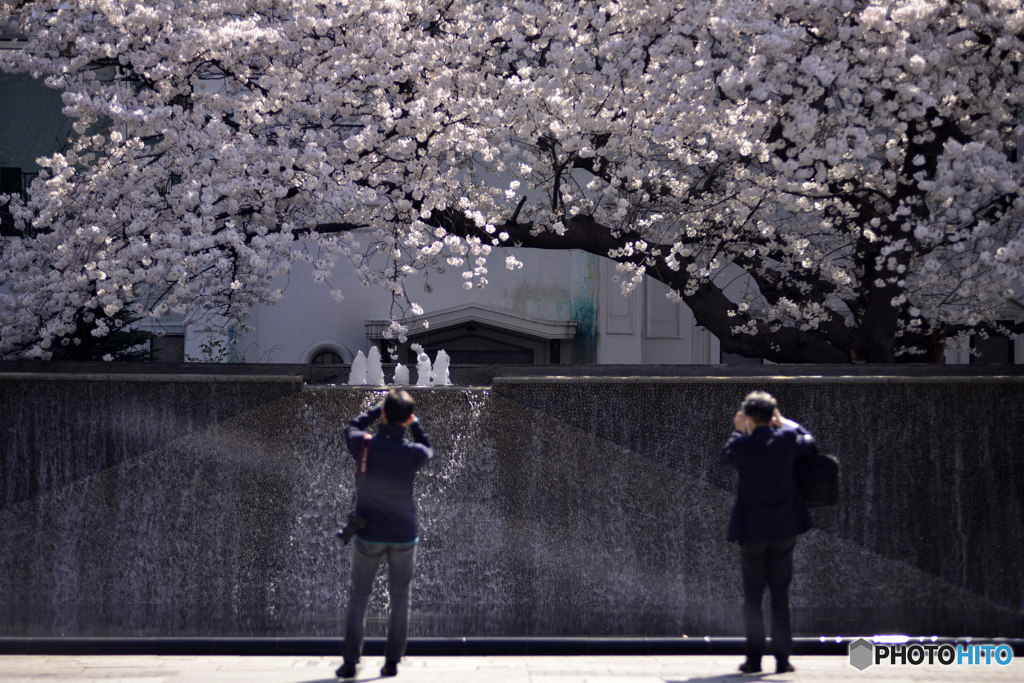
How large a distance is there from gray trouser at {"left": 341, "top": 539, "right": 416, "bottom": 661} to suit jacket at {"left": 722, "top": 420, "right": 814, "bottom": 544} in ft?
6.35

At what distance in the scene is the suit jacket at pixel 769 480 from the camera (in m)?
5.16

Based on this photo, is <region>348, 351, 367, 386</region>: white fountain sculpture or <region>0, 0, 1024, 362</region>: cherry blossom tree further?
<region>0, 0, 1024, 362</region>: cherry blossom tree

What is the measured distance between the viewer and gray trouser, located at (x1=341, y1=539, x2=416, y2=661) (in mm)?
5156

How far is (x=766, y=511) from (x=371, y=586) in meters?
2.31

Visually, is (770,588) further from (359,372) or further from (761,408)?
(359,372)

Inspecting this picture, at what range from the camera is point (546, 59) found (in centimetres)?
1063

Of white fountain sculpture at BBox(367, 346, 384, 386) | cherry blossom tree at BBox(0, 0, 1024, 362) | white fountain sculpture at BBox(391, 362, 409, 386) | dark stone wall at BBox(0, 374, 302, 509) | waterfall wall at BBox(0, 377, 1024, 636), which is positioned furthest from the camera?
cherry blossom tree at BBox(0, 0, 1024, 362)

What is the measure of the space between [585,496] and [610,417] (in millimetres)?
695

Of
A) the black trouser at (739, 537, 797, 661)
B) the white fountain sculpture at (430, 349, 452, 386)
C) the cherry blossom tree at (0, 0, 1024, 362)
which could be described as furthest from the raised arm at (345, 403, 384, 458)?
the cherry blossom tree at (0, 0, 1024, 362)

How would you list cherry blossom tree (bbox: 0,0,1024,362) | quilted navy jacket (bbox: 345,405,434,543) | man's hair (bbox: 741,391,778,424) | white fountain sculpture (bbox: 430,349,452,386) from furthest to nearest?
cherry blossom tree (bbox: 0,0,1024,362)
white fountain sculpture (bbox: 430,349,452,386)
man's hair (bbox: 741,391,778,424)
quilted navy jacket (bbox: 345,405,434,543)

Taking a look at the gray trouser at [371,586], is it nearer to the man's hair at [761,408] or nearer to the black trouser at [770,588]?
the black trouser at [770,588]

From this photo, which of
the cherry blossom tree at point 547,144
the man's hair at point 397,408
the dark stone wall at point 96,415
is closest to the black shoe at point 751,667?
the man's hair at point 397,408

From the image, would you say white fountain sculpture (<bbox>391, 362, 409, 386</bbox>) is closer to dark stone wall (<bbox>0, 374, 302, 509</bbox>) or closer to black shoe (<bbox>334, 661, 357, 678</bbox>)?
dark stone wall (<bbox>0, 374, 302, 509</bbox>)

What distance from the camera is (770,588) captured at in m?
5.29
